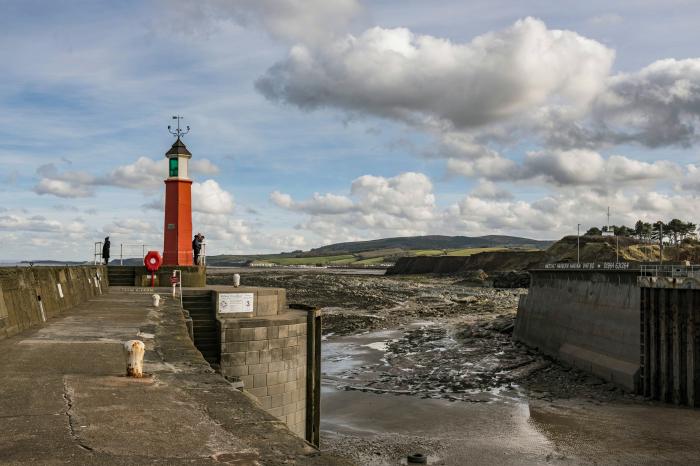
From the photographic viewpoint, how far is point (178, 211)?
29.9 metres

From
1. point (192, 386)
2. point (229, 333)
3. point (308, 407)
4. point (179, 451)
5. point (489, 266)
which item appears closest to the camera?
point (179, 451)

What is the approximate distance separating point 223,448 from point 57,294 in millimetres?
12973

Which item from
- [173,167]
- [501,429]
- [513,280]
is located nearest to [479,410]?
[501,429]

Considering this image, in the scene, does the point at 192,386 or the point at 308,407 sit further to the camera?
the point at 308,407

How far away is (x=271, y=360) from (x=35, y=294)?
21.0 feet

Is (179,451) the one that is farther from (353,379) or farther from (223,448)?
(353,379)

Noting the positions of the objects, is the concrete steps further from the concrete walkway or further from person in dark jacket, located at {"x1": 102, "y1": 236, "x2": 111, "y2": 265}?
person in dark jacket, located at {"x1": 102, "y1": 236, "x2": 111, "y2": 265}

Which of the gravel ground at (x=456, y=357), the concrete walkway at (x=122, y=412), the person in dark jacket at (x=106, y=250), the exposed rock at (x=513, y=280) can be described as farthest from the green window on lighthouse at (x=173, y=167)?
the exposed rock at (x=513, y=280)

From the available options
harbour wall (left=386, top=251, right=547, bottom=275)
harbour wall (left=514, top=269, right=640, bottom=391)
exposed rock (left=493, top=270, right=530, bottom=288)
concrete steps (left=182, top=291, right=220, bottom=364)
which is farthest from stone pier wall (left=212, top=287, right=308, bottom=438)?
harbour wall (left=386, top=251, right=547, bottom=275)

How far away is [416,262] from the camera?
7082 inches

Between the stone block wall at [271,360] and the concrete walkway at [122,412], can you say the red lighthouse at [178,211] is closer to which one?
the stone block wall at [271,360]

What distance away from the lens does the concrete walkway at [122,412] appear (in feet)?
19.4

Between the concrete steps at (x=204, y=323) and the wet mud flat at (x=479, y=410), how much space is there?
17.9ft

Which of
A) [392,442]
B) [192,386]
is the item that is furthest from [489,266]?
[192,386]
